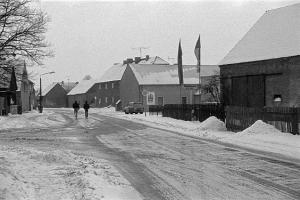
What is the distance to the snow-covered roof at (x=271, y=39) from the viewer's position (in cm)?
3122

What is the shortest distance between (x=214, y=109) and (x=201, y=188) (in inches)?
902

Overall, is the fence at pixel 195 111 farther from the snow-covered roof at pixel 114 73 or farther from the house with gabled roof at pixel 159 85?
the snow-covered roof at pixel 114 73

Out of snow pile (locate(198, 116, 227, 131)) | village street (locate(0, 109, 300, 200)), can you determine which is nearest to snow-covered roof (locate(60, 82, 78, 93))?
snow pile (locate(198, 116, 227, 131))

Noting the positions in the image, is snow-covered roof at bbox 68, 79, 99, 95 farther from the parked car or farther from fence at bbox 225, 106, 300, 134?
fence at bbox 225, 106, 300, 134

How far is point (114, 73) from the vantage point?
96625 mm

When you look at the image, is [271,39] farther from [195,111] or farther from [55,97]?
[55,97]

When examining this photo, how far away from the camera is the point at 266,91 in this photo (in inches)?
1264

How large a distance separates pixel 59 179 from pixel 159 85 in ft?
211

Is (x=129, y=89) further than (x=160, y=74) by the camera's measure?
Yes

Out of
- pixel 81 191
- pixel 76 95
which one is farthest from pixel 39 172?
pixel 76 95

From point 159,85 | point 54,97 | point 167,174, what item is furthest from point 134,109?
point 54,97

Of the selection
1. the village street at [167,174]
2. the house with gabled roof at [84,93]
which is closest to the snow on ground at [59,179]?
the village street at [167,174]

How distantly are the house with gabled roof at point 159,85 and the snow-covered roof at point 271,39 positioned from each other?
3445 cm

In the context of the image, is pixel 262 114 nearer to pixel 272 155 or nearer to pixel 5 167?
pixel 272 155
